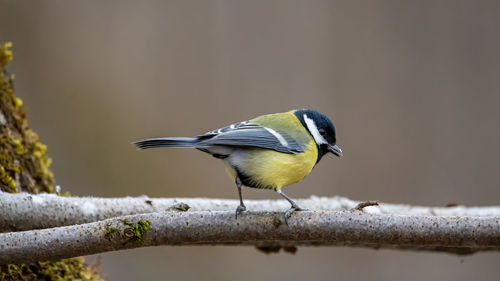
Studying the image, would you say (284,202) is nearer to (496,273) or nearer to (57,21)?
(496,273)

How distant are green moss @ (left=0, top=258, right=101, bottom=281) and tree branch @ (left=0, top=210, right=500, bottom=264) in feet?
0.76

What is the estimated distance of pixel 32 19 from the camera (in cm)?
377

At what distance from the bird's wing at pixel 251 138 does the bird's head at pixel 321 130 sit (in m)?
0.18

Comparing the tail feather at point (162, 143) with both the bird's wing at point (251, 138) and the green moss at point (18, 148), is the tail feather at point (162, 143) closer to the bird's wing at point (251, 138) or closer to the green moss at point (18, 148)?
the bird's wing at point (251, 138)

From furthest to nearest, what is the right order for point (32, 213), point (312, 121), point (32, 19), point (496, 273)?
point (32, 19), point (496, 273), point (312, 121), point (32, 213)

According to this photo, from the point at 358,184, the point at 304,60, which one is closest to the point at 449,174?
the point at 358,184

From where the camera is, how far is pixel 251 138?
1.76 metres

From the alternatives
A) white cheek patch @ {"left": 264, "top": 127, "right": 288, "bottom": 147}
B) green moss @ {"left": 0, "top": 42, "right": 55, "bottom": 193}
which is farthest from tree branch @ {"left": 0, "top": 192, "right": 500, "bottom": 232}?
white cheek patch @ {"left": 264, "top": 127, "right": 288, "bottom": 147}

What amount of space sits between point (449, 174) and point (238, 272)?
67.1 inches

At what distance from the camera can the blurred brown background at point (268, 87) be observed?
3.75 meters

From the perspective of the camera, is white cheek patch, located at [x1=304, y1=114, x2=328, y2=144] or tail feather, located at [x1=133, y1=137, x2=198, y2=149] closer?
tail feather, located at [x1=133, y1=137, x2=198, y2=149]

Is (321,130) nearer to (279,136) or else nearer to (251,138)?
(279,136)

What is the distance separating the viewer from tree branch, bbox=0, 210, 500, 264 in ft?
4.31

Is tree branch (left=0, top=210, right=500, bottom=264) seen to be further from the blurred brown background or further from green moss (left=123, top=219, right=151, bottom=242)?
the blurred brown background
